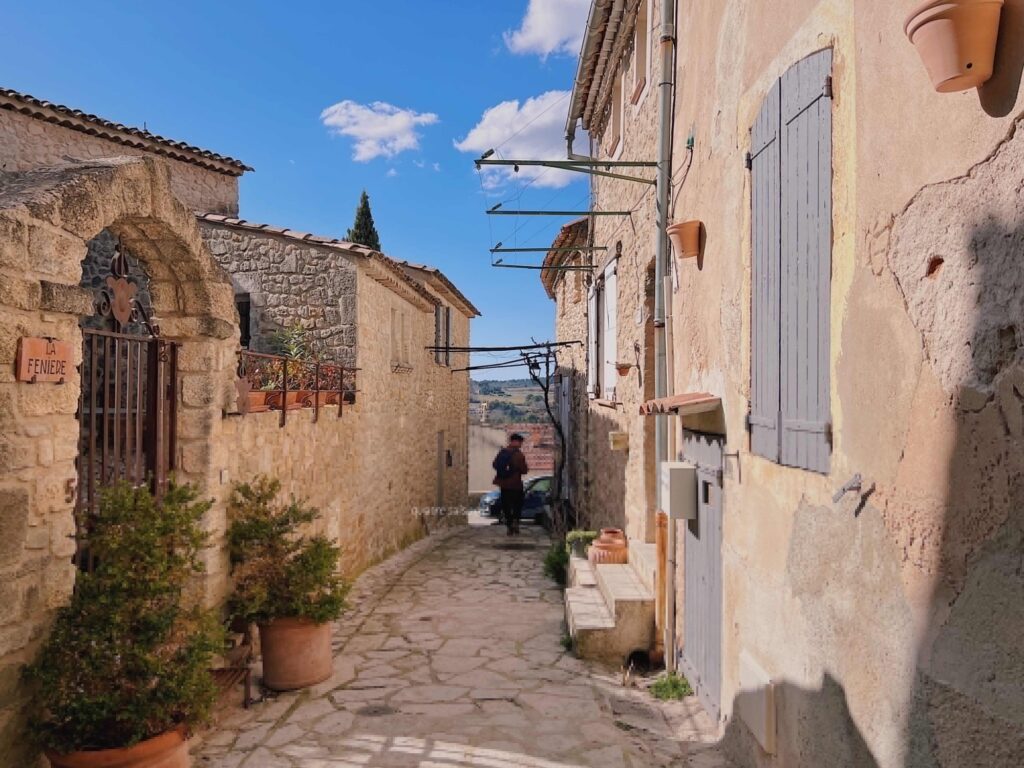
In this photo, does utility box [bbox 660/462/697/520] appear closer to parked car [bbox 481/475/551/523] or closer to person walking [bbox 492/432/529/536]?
person walking [bbox 492/432/529/536]

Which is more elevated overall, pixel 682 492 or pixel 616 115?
pixel 616 115

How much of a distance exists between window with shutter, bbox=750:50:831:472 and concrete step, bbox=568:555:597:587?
3.98m

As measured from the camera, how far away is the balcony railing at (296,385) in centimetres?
657

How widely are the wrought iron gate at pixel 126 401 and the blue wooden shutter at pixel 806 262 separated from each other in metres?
3.65

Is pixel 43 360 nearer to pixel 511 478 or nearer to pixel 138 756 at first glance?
pixel 138 756

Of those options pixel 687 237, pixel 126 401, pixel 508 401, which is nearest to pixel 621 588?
pixel 687 237

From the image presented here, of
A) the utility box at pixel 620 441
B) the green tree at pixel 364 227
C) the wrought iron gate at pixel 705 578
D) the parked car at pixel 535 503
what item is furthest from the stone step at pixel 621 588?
the green tree at pixel 364 227

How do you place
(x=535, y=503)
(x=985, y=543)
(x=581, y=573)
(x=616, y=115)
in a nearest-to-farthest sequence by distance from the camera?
(x=985, y=543) → (x=581, y=573) → (x=616, y=115) → (x=535, y=503)

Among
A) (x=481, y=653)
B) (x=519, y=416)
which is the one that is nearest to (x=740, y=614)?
(x=481, y=653)

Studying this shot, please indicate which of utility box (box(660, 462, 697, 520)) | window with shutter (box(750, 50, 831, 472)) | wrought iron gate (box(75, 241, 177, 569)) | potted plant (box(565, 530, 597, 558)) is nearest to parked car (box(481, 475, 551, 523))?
potted plant (box(565, 530, 597, 558))

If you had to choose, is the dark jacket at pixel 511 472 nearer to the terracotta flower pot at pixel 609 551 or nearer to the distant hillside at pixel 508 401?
the terracotta flower pot at pixel 609 551

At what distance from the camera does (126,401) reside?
4609 mm

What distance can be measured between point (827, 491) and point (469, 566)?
8.26 m

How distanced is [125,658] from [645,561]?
14.8 feet
